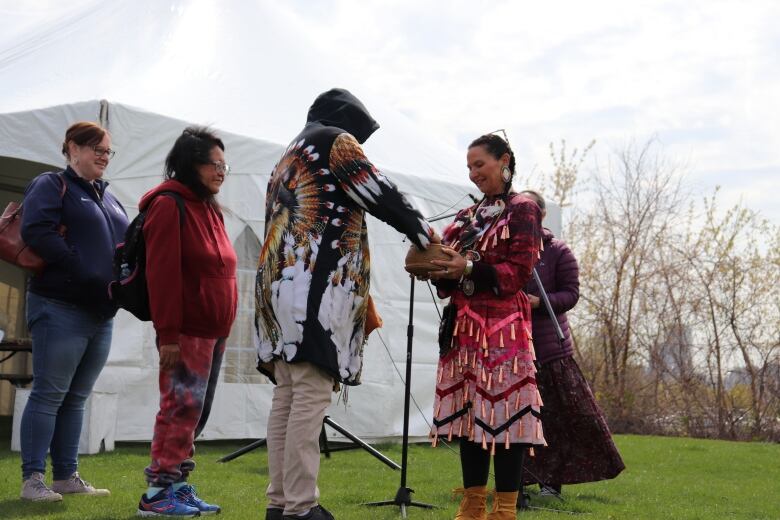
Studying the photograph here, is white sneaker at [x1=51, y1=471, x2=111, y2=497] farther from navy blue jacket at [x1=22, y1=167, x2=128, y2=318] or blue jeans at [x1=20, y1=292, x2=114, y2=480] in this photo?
navy blue jacket at [x1=22, y1=167, x2=128, y2=318]

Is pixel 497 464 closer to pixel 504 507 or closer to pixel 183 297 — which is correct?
pixel 504 507

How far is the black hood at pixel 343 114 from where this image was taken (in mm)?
2949

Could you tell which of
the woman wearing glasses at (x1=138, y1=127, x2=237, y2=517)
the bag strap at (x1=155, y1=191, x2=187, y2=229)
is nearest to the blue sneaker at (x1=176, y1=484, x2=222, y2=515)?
the woman wearing glasses at (x1=138, y1=127, x2=237, y2=517)

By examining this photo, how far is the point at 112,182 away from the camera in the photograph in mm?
5668

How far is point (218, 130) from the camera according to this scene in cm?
596

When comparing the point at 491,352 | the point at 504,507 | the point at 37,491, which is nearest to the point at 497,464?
the point at 504,507

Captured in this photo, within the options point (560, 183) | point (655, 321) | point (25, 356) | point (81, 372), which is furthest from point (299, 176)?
point (560, 183)

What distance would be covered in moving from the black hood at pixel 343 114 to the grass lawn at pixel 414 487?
153 centimetres

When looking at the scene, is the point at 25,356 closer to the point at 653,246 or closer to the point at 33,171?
the point at 33,171

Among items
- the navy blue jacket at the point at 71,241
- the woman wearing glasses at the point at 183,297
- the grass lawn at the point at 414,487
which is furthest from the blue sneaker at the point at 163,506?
the navy blue jacket at the point at 71,241

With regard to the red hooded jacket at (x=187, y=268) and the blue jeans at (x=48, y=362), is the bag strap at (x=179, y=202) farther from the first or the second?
the blue jeans at (x=48, y=362)

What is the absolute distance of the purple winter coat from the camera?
416cm

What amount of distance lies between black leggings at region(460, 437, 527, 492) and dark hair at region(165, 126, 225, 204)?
1.39 m

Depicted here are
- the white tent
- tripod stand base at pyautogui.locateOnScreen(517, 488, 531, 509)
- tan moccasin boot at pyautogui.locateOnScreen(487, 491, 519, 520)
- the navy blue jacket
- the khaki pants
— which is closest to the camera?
the khaki pants
